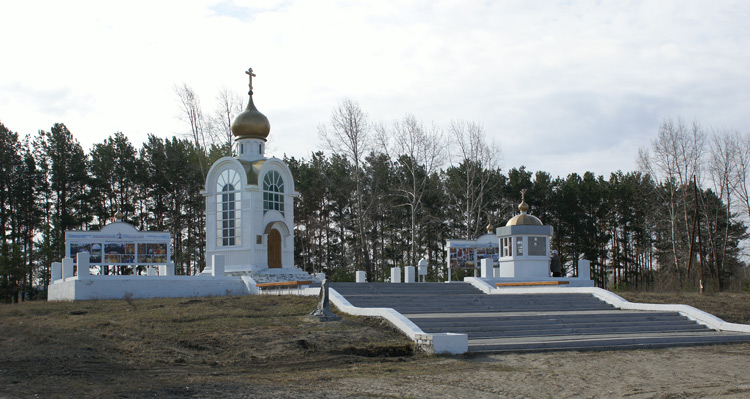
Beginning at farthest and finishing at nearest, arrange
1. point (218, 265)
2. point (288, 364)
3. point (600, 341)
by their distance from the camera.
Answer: point (218, 265), point (600, 341), point (288, 364)

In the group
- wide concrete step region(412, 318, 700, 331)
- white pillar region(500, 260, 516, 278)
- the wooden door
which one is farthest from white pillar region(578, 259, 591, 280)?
the wooden door

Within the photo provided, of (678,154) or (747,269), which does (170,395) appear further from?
(747,269)

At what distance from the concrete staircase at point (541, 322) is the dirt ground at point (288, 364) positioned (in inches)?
28.6

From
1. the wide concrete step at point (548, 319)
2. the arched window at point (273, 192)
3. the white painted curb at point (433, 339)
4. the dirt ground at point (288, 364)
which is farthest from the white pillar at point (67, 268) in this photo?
the white painted curb at point (433, 339)

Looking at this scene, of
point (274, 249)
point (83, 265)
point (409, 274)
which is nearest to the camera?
point (83, 265)

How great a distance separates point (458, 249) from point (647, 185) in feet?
64.1

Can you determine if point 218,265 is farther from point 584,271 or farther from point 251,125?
point 584,271

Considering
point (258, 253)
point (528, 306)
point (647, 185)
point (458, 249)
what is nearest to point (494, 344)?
point (528, 306)

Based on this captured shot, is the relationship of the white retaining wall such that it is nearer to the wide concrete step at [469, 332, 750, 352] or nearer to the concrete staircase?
the concrete staircase

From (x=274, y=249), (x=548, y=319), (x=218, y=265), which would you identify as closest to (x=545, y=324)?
(x=548, y=319)

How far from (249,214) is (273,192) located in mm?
1682

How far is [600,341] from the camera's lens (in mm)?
15477

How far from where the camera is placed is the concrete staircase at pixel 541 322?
51.0 ft

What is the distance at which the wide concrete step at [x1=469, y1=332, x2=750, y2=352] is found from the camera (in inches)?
582
